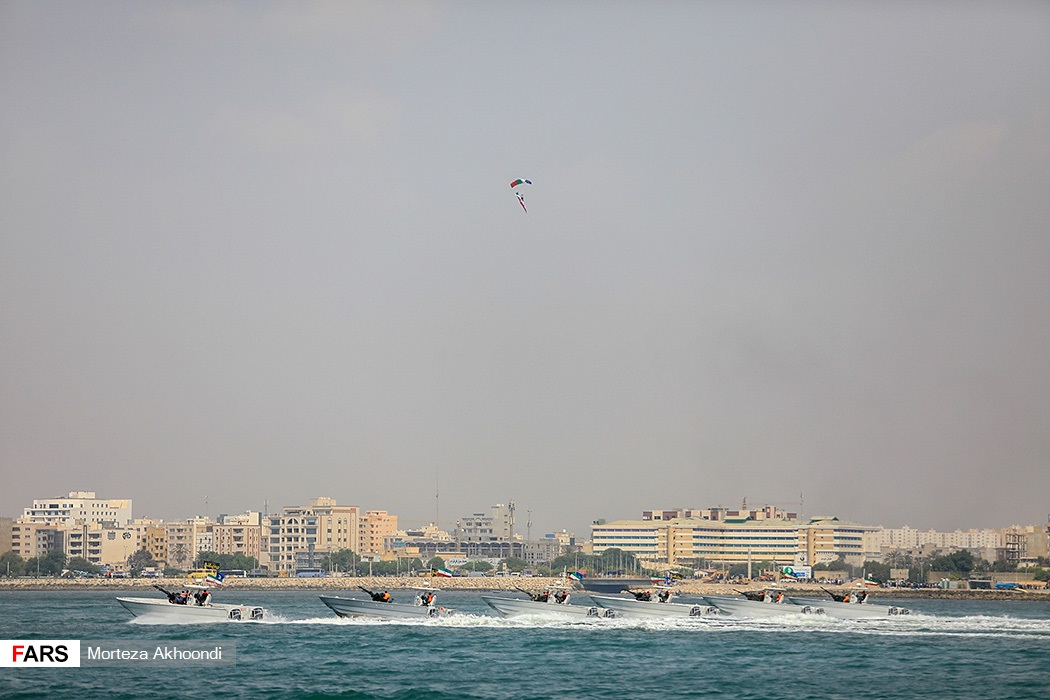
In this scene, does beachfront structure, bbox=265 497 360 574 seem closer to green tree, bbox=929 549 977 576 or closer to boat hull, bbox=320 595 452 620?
green tree, bbox=929 549 977 576

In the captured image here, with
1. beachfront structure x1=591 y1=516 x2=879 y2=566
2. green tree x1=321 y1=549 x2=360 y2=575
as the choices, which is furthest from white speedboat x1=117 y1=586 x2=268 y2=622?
beachfront structure x1=591 y1=516 x2=879 y2=566

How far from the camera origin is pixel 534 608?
186 feet

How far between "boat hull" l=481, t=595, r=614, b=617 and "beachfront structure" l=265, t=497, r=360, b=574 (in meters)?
130

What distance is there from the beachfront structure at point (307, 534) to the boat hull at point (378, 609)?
129983 millimetres

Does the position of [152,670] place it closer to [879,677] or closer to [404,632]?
[404,632]

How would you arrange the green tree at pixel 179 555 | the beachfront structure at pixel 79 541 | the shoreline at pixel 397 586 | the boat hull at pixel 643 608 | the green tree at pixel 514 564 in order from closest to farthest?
the boat hull at pixel 643 608 < the shoreline at pixel 397 586 < the beachfront structure at pixel 79 541 < the green tree at pixel 179 555 < the green tree at pixel 514 564

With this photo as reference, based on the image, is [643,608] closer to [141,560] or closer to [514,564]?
[514,564]

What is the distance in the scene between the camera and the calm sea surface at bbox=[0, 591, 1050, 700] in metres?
34.5

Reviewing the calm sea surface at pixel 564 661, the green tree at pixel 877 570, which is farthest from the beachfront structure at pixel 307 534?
the calm sea surface at pixel 564 661

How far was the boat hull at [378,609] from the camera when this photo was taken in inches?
2159

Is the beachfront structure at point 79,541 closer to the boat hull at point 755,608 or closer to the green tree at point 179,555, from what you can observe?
the green tree at point 179,555

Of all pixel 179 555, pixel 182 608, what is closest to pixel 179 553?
pixel 179 555

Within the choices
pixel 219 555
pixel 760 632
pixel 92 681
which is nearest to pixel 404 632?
pixel 760 632

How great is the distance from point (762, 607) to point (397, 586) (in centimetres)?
9171
